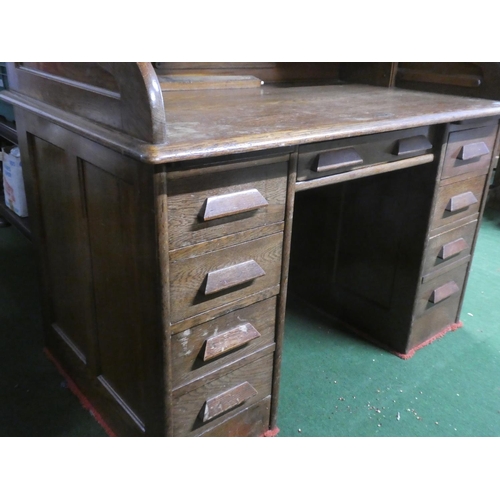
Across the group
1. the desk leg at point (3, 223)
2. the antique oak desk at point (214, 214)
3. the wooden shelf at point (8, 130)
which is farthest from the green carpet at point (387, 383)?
the desk leg at point (3, 223)

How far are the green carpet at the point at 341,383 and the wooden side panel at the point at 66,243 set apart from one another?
201 mm

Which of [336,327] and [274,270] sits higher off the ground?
[274,270]

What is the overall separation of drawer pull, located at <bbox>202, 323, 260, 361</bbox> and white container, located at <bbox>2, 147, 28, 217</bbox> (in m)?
1.67

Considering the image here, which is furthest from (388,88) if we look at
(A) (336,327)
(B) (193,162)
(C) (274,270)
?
(B) (193,162)

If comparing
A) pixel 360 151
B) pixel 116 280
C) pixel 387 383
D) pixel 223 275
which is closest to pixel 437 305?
pixel 387 383

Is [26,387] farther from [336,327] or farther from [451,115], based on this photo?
[451,115]

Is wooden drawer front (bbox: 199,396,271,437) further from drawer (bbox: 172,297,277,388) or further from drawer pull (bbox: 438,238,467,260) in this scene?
drawer pull (bbox: 438,238,467,260)

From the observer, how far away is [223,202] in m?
1.05

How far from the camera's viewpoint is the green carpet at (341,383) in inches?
60.0

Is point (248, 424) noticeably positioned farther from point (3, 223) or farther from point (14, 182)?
point (3, 223)

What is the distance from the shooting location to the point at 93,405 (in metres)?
1.55

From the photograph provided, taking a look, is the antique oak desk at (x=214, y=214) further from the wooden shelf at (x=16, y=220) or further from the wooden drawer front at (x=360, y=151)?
the wooden shelf at (x=16, y=220)

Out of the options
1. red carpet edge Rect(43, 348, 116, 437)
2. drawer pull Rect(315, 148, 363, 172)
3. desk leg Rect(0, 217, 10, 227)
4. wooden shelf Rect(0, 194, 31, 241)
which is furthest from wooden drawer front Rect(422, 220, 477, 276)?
desk leg Rect(0, 217, 10, 227)

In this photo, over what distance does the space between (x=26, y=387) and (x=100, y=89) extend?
106cm
